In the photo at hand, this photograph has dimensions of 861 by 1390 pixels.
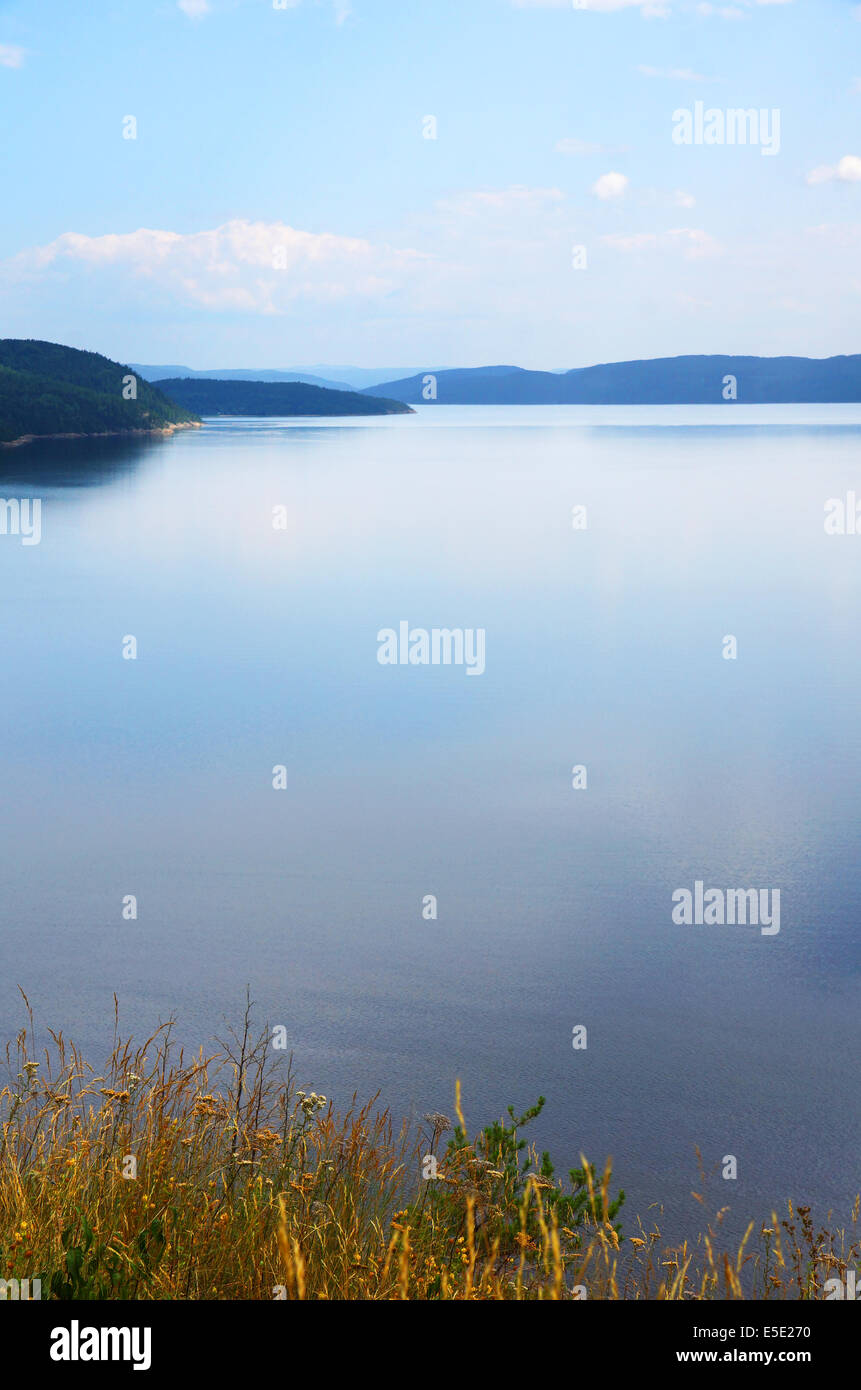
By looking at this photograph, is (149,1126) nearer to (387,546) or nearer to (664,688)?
(664,688)

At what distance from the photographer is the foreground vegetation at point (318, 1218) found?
3484 millimetres

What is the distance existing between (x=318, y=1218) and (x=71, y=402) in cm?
9403

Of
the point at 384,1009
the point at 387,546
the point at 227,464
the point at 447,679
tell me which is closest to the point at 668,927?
the point at 384,1009

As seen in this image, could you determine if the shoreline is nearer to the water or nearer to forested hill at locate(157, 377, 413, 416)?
forested hill at locate(157, 377, 413, 416)

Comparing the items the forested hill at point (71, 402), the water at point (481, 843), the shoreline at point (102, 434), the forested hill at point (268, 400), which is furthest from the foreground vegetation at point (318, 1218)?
the forested hill at point (268, 400)

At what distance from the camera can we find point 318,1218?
4.16 m

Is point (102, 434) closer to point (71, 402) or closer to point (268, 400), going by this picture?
point (71, 402)

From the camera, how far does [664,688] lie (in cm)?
1359

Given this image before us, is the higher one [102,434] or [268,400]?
[268,400]

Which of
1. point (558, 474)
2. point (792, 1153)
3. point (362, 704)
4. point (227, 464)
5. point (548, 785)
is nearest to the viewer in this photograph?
point (792, 1153)

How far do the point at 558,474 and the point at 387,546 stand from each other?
2029 centimetres

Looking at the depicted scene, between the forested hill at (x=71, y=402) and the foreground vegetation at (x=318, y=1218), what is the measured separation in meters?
67.7

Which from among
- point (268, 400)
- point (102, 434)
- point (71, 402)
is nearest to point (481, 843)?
point (102, 434)

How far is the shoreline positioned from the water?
55.1m
